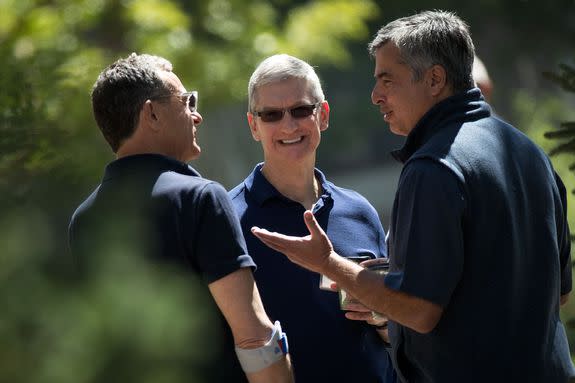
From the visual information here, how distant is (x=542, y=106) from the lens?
20219 millimetres

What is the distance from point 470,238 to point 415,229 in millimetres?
179

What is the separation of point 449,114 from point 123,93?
38.5 inches

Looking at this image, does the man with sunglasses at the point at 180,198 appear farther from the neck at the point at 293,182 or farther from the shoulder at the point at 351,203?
the shoulder at the point at 351,203

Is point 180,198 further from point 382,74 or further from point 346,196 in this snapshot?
point 346,196

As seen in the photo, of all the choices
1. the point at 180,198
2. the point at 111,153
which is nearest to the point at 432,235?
the point at 180,198

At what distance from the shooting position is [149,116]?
2.93m

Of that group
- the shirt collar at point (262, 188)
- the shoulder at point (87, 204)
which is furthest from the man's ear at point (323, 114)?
the shoulder at point (87, 204)

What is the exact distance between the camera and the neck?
3.70 meters

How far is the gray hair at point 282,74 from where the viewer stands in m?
3.69

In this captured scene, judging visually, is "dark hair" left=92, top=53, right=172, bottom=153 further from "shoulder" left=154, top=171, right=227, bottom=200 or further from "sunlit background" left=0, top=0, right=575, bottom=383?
"shoulder" left=154, top=171, right=227, bottom=200

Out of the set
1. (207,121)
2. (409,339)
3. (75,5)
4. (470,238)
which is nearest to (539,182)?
(470,238)

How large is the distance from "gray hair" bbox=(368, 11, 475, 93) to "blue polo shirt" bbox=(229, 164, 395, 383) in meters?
0.86

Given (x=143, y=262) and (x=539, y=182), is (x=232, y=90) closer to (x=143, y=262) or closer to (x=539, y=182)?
(x=539, y=182)

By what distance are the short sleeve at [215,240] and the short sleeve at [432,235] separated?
0.44 metres
